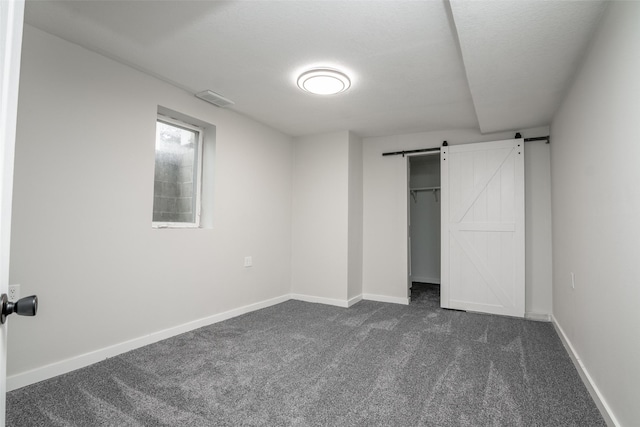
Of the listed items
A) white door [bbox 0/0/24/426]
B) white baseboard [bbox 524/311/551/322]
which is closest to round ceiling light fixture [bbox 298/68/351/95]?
white door [bbox 0/0/24/426]

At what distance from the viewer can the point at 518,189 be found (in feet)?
12.7

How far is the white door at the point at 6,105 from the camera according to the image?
2.21 feet

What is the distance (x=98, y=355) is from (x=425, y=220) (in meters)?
5.28

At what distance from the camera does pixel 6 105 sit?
689 millimetres

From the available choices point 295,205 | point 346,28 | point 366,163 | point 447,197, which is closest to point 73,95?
point 346,28

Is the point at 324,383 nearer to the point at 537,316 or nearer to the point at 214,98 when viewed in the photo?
the point at 214,98


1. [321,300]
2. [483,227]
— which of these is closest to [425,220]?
[483,227]

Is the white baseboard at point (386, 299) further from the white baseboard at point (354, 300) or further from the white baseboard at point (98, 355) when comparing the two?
the white baseboard at point (98, 355)

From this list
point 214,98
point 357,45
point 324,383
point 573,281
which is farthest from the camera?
point 214,98

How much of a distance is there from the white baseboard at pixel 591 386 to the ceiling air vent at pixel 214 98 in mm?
3682

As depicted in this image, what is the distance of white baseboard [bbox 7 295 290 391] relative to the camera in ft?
6.83

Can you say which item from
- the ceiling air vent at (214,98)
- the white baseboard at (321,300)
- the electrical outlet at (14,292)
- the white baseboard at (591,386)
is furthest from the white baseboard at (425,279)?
the electrical outlet at (14,292)

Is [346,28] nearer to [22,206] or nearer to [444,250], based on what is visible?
[22,206]

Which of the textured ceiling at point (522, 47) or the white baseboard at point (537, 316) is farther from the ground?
the textured ceiling at point (522, 47)
